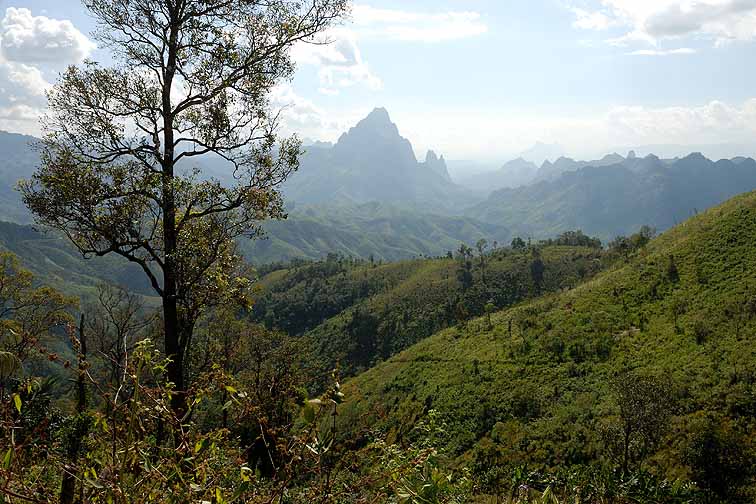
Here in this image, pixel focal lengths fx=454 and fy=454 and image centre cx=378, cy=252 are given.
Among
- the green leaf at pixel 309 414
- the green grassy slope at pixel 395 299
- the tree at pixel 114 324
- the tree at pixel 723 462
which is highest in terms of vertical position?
the green leaf at pixel 309 414

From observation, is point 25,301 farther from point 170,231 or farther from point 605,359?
point 605,359

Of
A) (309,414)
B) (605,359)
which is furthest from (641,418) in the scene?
(309,414)

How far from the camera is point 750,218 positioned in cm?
4184

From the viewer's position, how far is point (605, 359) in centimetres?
3397

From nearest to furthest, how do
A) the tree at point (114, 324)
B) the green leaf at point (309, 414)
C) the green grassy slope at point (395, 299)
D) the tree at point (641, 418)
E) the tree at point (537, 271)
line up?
the green leaf at point (309, 414) < the tree at point (641, 418) < the tree at point (114, 324) < the green grassy slope at point (395, 299) < the tree at point (537, 271)

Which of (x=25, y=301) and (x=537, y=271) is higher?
(x=25, y=301)

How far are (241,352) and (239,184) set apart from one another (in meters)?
28.3

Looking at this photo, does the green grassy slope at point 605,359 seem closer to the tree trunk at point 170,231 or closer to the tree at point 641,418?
the tree at point 641,418

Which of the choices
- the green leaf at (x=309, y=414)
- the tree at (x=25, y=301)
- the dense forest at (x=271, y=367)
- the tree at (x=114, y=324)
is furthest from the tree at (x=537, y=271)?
the green leaf at (x=309, y=414)

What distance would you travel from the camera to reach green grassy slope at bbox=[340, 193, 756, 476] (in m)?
25.3

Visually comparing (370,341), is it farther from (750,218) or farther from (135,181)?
(135,181)

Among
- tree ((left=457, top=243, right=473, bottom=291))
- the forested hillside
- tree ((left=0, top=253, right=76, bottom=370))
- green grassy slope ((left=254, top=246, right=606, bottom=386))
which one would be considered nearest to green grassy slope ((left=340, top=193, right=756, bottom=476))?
tree ((left=0, top=253, right=76, bottom=370))

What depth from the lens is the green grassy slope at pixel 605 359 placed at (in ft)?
82.9

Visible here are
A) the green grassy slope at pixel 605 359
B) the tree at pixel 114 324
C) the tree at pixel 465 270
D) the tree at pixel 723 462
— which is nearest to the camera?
the tree at pixel 723 462
